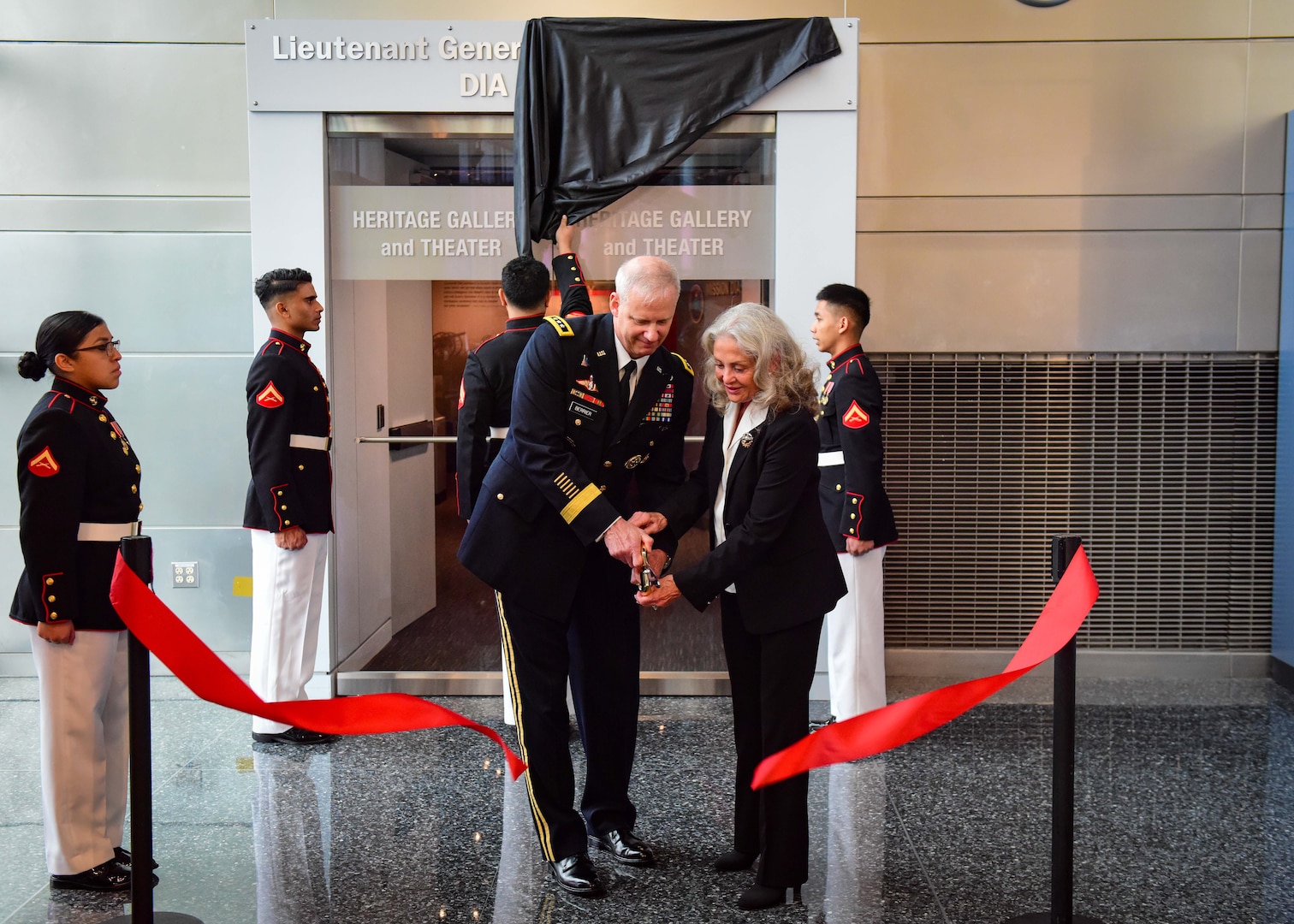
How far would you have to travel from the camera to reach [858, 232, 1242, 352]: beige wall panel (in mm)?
Answer: 5422

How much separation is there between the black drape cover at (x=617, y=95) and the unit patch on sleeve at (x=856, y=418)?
146cm

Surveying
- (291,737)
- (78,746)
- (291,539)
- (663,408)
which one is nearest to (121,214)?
(291,539)

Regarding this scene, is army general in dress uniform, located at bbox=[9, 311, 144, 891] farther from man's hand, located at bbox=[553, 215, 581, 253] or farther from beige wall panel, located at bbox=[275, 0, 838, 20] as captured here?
beige wall panel, located at bbox=[275, 0, 838, 20]

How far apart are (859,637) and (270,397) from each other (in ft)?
8.53

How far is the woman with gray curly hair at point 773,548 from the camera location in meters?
2.94

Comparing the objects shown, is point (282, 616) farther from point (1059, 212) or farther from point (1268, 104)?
point (1268, 104)

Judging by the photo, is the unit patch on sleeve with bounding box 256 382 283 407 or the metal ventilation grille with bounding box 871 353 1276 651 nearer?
the unit patch on sleeve with bounding box 256 382 283 407

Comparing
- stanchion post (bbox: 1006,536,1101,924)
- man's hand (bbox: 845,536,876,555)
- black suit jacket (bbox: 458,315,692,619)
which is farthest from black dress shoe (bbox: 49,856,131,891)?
man's hand (bbox: 845,536,876,555)

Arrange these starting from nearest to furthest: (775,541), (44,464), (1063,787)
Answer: (1063,787) → (775,541) → (44,464)

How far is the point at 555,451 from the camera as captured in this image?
3104mm

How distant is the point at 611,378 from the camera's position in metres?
3.21

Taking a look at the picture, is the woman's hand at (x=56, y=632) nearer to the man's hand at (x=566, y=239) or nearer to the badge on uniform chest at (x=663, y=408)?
the badge on uniform chest at (x=663, y=408)

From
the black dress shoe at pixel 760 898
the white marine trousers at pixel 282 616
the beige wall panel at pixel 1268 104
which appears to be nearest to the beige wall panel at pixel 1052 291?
the beige wall panel at pixel 1268 104

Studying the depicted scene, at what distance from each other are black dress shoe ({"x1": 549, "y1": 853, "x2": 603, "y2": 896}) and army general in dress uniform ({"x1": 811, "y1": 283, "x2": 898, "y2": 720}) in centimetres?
162
